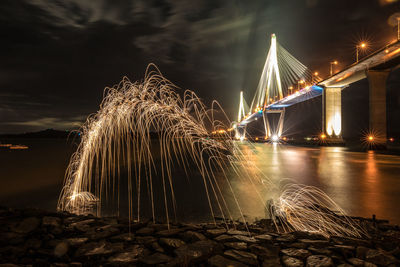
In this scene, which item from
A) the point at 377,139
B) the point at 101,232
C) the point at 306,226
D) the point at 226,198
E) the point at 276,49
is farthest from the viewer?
the point at 276,49

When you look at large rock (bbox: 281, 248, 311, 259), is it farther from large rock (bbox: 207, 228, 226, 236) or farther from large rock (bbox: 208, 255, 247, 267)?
large rock (bbox: 207, 228, 226, 236)

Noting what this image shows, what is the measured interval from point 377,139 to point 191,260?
128ft

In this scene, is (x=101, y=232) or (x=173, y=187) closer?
(x=101, y=232)

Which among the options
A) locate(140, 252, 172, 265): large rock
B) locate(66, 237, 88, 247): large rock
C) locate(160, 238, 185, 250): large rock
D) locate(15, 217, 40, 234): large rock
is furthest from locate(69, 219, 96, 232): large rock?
locate(140, 252, 172, 265): large rock

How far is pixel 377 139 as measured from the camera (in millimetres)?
33906

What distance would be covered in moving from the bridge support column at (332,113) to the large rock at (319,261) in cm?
5040

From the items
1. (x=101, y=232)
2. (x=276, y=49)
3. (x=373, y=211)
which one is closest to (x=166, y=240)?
(x=101, y=232)

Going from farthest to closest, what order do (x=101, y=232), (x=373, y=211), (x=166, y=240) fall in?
1. (x=373, y=211)
2. (x=101, y=232)
3. (x=166, y=240)

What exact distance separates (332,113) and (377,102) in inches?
530

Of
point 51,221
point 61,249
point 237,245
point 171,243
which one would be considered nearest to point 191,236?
point 171,243

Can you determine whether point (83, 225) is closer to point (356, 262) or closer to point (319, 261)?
point (319, 261)

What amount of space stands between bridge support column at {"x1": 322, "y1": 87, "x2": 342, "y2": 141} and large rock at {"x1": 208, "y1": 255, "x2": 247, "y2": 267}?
168 ft

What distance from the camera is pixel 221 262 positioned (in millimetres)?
3580

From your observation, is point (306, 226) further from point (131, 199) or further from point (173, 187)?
point (173, 187)
